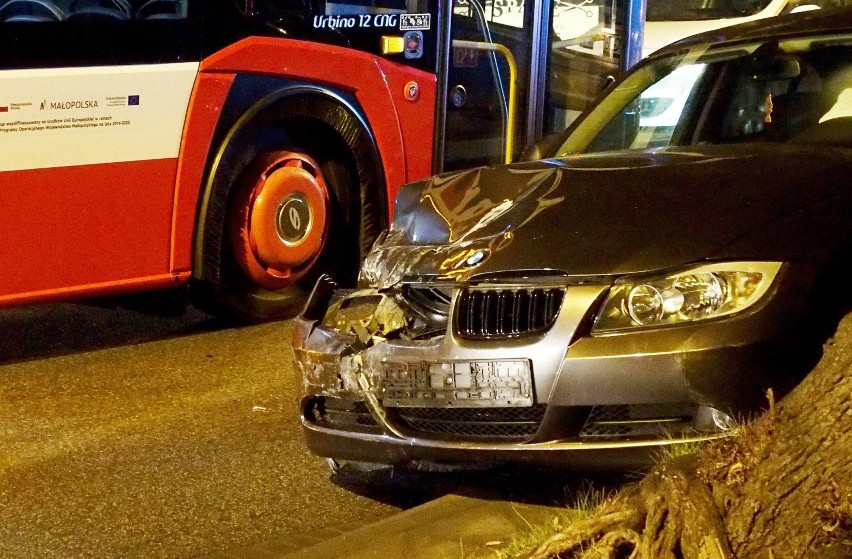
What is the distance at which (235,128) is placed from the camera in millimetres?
7152

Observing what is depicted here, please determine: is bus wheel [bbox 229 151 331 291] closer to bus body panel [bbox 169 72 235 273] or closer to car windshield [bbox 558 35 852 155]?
bus body panel [bbox 169 72 235 273]

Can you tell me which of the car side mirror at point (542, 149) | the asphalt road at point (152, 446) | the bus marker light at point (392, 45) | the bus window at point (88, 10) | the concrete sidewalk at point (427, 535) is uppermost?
the bus window at point (88, 10)

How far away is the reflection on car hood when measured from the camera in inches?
157

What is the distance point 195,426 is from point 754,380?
9.23 feet

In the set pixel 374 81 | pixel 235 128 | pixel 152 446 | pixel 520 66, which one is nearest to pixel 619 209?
pixel 152 446

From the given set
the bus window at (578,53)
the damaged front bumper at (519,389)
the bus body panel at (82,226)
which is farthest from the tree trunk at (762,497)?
the bus window at (578,53)

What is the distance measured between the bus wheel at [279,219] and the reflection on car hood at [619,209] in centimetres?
273

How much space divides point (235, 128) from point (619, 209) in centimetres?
345

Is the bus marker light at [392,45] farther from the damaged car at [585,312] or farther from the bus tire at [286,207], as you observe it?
the damaged car at [585,312]

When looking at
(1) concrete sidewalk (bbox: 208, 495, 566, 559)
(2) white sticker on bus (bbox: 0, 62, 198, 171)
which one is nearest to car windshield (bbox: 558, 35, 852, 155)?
(1) concrete sidewalk (bbox: 208, 495, 566, 559)

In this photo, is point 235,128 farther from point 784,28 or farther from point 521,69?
point 784,28

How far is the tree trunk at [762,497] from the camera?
3109mm

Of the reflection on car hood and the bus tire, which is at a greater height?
the reflection on car hood

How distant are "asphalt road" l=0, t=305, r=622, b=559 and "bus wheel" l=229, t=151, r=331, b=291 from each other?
1.74 ft
